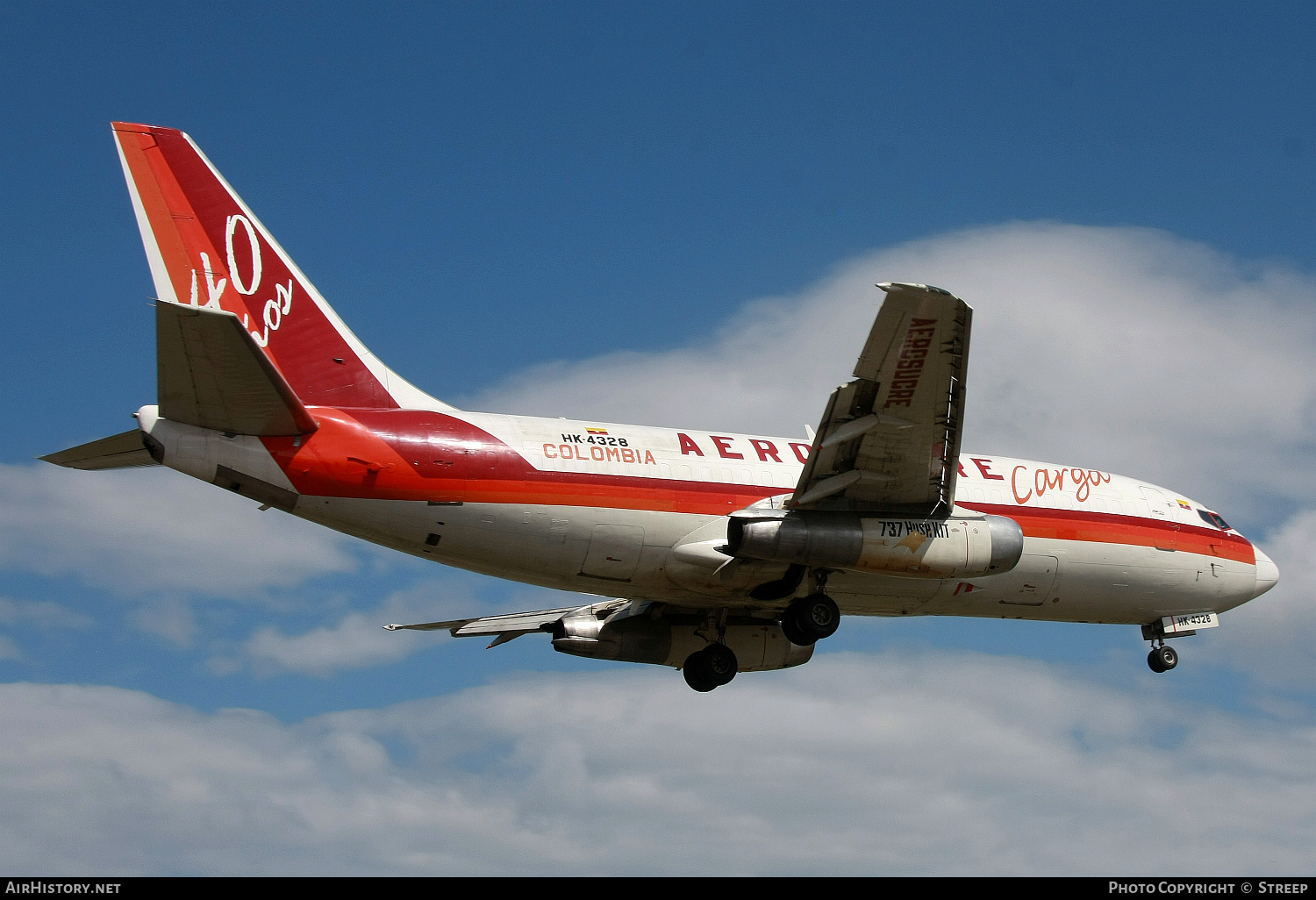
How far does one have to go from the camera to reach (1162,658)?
1161 inches

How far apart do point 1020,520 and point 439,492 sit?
451 inches

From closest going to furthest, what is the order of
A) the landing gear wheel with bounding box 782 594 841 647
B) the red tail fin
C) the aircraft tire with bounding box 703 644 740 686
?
the red tail fin → the landing gear wheel with bounding box 782 594 841 647 → the aircraft tire with bounding box 703 644 740 686

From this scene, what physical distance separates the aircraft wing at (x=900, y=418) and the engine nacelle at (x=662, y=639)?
248 inches

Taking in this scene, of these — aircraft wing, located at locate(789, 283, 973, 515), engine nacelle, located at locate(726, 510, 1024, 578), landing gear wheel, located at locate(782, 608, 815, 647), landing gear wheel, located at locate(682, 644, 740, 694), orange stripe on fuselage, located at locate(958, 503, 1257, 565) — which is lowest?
landing gear wheel, located at locate(782, 608, 815, 647)

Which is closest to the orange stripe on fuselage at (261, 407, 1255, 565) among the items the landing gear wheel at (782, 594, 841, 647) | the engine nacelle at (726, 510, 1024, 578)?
the engine nacelle at (726, 510, 1024, 578)

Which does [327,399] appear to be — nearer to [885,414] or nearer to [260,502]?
[260,502]

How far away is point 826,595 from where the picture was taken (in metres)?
25.5

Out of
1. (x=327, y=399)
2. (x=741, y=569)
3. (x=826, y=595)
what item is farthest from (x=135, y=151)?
(x=826, y=595)

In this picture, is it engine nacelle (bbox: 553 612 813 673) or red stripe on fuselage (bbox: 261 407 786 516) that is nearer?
red stripe on fuselage (bbox: 261 407 786 516)

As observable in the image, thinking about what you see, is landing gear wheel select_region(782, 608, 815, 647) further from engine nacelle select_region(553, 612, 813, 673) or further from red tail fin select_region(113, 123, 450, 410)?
red tail fin select_region(113, 123, 450, 410)

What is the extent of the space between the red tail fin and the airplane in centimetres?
4

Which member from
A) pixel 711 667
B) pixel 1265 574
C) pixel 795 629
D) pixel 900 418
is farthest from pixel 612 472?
pixel 1265 574

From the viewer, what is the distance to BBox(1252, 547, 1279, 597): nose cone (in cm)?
3036
